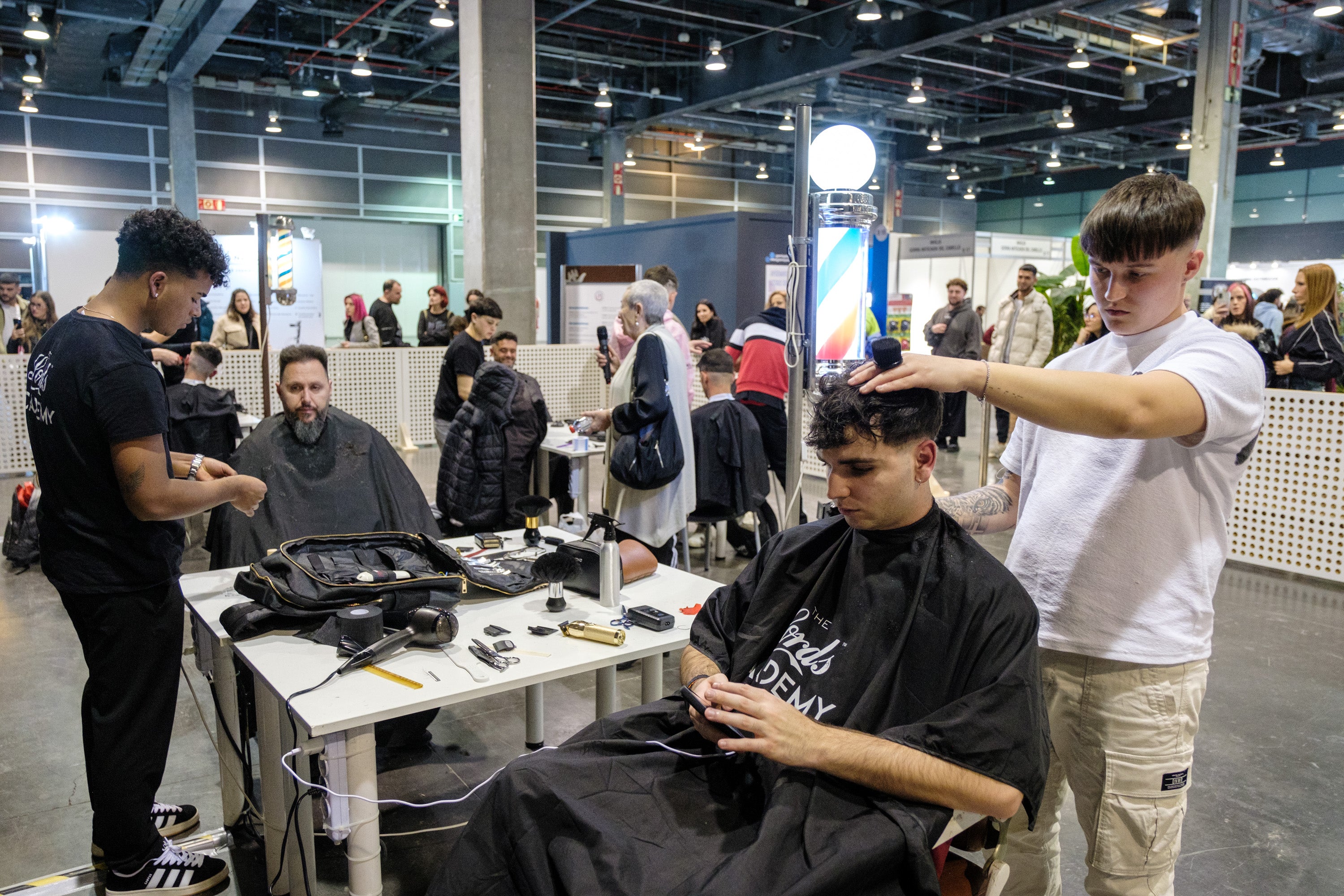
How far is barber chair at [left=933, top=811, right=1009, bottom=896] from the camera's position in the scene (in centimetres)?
146

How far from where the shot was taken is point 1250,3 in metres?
10.4

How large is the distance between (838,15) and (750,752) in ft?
38.6

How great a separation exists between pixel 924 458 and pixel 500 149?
24.0 feet

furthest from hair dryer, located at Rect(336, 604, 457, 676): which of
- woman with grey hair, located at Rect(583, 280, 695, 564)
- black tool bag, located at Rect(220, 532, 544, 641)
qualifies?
woman with grey hair, located at Rect(583, 280, 695, 564)

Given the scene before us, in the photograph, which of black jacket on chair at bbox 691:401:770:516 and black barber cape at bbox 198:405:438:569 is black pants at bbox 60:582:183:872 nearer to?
black barber cape at bbox 198:405:438:569

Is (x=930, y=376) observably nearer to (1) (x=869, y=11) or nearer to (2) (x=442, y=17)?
(1) (x=869, y=11)

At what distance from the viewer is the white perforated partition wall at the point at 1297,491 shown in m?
5.09

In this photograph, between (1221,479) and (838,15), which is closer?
(1221,479)

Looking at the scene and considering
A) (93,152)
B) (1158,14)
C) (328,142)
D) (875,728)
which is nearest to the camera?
(875,728)

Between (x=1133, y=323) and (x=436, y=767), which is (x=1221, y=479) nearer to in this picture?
(x=1133, y=323)

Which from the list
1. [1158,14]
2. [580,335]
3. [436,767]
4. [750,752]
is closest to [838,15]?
[1158,14]

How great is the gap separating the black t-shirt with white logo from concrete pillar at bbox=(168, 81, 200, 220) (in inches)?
531

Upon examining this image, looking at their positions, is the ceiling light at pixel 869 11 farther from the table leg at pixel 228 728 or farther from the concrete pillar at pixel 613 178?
the table leg at pixel 228 728

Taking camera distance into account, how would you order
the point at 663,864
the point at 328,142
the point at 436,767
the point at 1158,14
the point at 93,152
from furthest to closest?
the point at 328,142 < the point at 93,152 < the point at 1158,14 < the point at 436,767 < the point at 663,864
